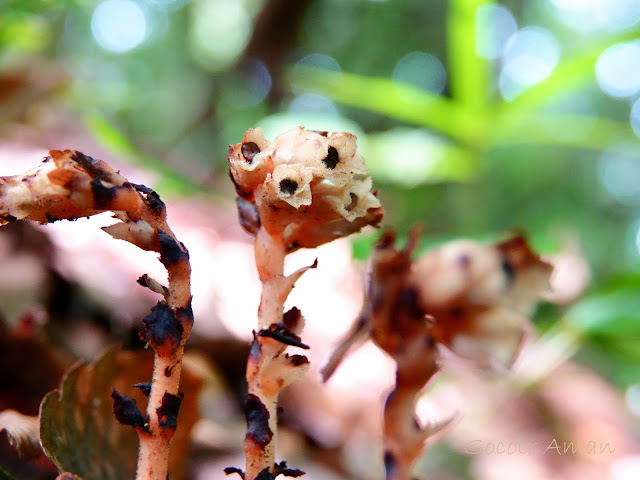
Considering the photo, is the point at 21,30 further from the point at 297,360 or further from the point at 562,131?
the point at 562,131

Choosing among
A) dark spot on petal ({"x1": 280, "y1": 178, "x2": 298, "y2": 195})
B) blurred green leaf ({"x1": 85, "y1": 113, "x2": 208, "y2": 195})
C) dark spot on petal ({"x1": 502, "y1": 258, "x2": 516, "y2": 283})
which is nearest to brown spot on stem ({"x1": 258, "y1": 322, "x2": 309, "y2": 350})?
dark spot on petal ({"x1": 280, "y1": 178, "x2": 298, "y2": 195})

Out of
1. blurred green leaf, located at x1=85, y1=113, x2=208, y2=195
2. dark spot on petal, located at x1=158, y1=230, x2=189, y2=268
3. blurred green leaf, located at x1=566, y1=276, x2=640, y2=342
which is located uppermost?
blurred green leaf, located at x1=85, y1=113, x2=208, y2=195

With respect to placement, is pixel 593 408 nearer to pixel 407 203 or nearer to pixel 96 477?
pixel 96 477

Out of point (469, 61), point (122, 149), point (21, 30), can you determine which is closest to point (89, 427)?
point (122, 149)

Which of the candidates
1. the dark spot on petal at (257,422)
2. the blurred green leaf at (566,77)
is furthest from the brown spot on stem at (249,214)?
the blurred green leaf at (566,77)

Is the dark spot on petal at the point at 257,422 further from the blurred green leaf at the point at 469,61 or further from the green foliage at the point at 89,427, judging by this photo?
the blurred green leaf at the point at 469,61

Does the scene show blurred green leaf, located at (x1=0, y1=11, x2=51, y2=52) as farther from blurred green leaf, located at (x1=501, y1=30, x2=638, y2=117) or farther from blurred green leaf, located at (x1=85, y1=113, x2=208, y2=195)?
blurred green leaf, located at (x1=501, y1=30, x2=638, y2=117)
